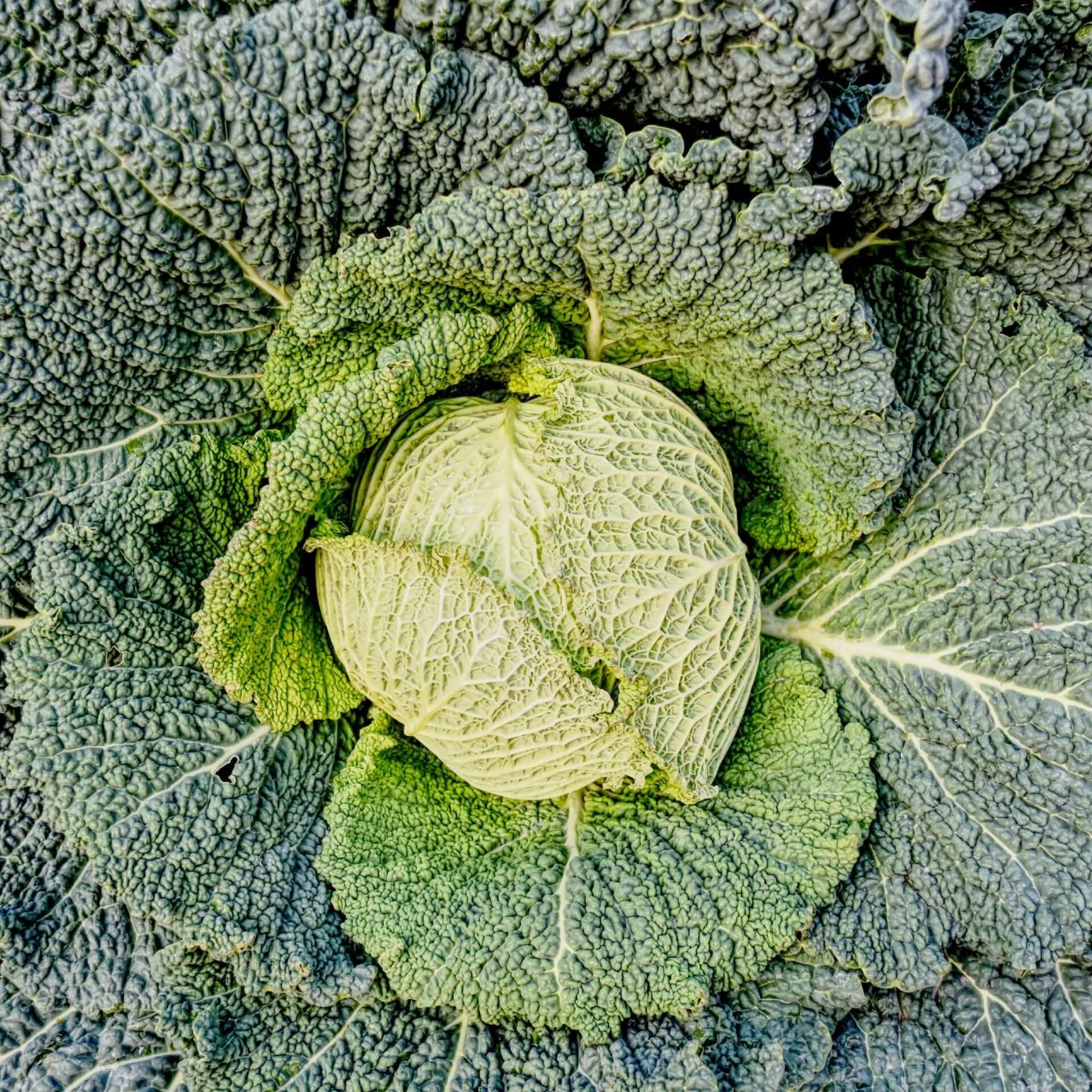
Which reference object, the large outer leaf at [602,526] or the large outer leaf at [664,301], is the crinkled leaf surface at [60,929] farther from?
the large outer leaf at [664,301]

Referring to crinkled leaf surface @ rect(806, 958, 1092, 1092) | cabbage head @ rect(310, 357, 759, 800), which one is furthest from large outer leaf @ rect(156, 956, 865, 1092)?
cabbage head @ rect(310, 357, 759, 800)

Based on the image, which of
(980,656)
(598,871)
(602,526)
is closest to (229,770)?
(598,871)

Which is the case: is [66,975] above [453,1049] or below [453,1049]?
above

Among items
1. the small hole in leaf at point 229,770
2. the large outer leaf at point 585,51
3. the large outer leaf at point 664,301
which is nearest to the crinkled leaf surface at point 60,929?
the small hole in leaf at point 229,770

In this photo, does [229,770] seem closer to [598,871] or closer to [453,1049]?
[453,1049]

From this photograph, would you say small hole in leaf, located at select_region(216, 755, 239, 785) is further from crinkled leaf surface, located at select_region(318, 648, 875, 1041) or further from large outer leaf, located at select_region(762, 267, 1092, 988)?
large outer leaf, located at select_region(762, 267, 1092, 988)

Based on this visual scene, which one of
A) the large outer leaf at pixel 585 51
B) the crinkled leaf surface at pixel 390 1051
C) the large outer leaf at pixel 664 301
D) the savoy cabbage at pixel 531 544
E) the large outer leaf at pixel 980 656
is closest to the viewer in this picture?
the large outer leaf at pixel 585 51
